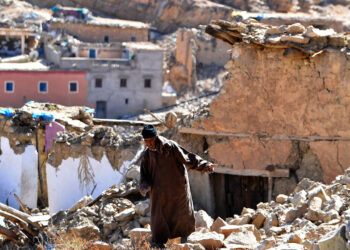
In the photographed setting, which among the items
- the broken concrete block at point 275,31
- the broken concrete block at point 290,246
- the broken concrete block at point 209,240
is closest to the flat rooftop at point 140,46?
the broken concrete block at point 275,31

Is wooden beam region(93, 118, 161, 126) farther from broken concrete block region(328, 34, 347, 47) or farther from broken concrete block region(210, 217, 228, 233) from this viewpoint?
broken concrete block region(210, 217, 228, 233)

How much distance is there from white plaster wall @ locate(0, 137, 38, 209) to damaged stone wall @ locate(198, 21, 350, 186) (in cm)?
602

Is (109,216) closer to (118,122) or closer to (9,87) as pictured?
(118,122)

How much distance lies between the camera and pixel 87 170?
12.8m

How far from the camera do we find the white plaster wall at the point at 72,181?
12578 millimetres

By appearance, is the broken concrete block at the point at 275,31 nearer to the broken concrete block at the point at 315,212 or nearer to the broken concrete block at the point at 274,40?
the broken concrete block at the point at 274,40

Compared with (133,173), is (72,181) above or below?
below

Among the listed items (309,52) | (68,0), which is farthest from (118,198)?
(68,0)

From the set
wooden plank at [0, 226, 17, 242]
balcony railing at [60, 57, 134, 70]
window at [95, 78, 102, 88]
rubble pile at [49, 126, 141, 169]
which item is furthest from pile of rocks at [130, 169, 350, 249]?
window at [95, 78, 102, 88]

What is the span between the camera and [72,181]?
13.0 meters

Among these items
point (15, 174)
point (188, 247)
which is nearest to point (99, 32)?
point (15, 174)

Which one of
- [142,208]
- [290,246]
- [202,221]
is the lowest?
[142,208]

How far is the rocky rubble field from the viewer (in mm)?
6605

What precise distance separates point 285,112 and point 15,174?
735cm
